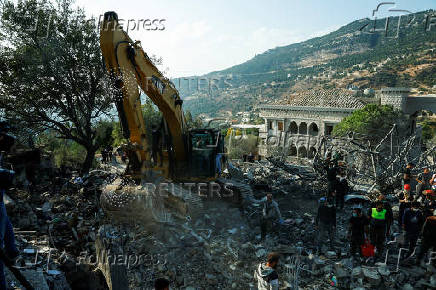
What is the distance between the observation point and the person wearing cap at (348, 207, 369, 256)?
5656 millimetres

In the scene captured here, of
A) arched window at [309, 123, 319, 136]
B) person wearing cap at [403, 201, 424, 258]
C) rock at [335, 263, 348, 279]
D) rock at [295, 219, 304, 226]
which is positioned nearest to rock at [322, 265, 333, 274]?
rock at [335, 263, 348, 279]

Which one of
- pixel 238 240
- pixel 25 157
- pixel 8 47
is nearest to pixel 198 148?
pixel 238 240

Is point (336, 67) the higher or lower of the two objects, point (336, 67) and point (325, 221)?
the higher

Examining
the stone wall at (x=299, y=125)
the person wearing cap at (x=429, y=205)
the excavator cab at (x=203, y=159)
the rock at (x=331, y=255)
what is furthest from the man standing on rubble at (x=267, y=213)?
the stone wall at (x=299, y=125)

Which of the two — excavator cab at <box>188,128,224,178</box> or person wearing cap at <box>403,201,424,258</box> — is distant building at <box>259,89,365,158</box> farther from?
person wearing cap at <box>403,201,424,258</box>

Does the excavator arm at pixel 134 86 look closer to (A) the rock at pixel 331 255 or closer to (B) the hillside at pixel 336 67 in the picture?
(A) the rock at pixel 331 255

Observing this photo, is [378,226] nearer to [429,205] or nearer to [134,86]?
[429,205]

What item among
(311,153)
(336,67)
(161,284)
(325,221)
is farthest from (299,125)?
(336,67)

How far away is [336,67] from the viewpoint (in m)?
86.0

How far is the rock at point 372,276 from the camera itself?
508cm

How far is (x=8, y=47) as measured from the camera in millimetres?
11000

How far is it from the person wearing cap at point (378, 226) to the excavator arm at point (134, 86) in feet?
15.1

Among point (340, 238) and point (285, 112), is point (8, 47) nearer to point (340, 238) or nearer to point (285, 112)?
point (340, 238)

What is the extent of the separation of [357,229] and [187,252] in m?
3.27
